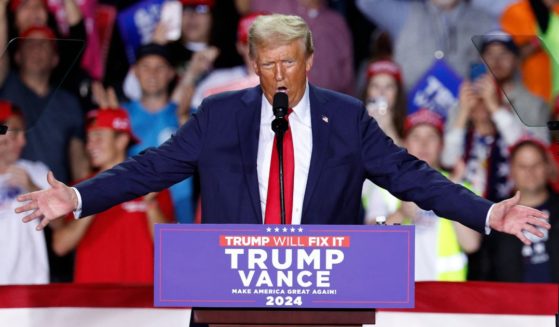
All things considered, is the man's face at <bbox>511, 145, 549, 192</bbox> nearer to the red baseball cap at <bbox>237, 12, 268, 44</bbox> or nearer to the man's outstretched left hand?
the red baseball cap at <bbox>237, 12, 268, 44</bbox>

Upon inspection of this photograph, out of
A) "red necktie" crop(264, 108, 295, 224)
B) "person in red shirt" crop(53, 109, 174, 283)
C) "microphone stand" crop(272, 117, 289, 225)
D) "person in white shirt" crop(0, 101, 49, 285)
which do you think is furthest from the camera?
"person in red shirt" crop(53, 109, 174, 283)

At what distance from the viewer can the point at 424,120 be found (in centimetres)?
518

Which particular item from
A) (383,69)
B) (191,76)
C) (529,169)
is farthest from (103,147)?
(529,169)

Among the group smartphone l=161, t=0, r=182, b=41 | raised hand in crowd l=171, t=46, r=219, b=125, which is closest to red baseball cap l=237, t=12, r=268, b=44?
raised hand in crowd l=171, t=46, r=219, b=125

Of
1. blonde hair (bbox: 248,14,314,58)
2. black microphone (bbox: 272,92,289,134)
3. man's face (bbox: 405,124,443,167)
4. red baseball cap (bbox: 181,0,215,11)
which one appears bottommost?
black microphone (bbox: 272,92,289,134)

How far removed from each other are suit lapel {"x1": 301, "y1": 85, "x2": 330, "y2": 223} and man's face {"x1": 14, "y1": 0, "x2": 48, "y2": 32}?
2716 millimetres

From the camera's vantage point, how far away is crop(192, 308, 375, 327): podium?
8.13ft

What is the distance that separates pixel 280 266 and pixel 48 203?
676mm

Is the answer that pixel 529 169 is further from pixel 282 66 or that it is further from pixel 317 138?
pixel 282 66

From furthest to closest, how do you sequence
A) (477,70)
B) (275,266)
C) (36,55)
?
(477,70), (36,55), (275,266)

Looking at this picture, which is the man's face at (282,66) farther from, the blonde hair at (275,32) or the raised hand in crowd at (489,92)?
the raised hand in crowd at (489,92)

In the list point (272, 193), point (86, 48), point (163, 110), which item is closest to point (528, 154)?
point (163, 110)

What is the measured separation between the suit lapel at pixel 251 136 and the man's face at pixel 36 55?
4.87 feet

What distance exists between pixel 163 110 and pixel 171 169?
2.43 m
